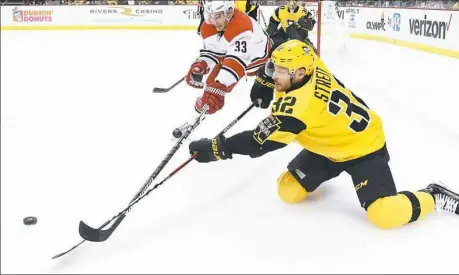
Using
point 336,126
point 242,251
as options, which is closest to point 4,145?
point 242,251

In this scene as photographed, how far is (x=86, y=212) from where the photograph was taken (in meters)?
2.27

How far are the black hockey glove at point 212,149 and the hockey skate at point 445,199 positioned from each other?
907mm

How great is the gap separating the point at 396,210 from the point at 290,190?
49 cm

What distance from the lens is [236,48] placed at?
3318mm

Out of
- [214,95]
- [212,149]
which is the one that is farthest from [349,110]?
[214,95]

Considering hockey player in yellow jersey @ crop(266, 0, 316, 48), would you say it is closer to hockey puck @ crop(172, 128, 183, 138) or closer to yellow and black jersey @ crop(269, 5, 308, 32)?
yellow and black jersey @ crop(269, 5, 308, 32)

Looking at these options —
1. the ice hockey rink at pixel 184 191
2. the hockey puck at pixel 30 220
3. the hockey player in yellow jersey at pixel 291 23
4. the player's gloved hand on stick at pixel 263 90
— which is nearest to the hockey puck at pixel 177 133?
the ice hockey rink at pixel 184 191

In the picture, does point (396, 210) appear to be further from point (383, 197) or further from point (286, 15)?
point (286, 15)

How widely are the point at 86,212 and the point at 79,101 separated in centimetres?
241

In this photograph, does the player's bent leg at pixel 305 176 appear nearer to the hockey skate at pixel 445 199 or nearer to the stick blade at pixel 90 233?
the hockey skate at pixel 445 199

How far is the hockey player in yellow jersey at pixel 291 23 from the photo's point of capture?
5.62m

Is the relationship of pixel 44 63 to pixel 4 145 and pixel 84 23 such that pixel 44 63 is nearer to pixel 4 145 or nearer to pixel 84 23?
pixel 4 145

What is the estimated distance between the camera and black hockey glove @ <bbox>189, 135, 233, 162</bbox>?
214 centimetres

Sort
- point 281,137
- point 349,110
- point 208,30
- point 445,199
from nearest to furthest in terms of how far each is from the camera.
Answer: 1. point 281,137
2. point 349,110
3. point 445,199
4. point 208,30
